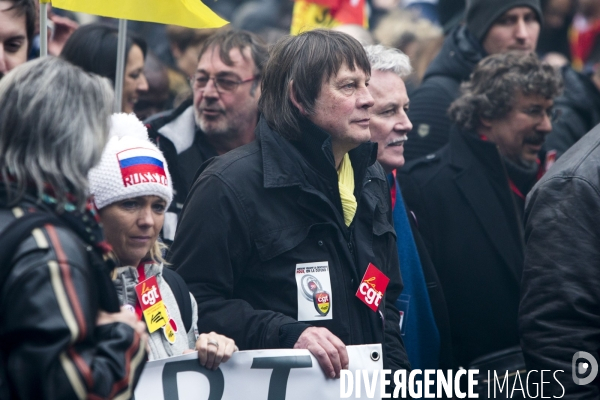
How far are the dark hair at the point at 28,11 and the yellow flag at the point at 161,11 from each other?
39 centimetres

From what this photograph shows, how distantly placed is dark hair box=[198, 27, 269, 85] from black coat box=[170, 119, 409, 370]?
1.60m

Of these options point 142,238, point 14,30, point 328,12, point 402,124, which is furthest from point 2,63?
point 328,12

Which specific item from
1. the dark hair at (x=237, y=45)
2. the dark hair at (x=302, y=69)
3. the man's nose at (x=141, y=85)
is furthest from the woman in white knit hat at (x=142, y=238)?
the man's nose at (x=141, y=85)

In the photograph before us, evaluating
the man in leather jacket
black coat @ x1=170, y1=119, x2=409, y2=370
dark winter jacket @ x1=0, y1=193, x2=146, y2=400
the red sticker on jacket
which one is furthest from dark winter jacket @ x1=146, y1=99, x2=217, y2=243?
dark winter jacket @ x1=0, y1=193, x2=146, y2=400

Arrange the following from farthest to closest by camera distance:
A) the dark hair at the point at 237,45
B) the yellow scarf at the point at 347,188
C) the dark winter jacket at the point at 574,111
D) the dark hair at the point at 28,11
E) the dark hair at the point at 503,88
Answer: the dark winter jacket at the point at 574,111
the dark hair at the point at 503,88
the dark hair at the point at 237,45
the dark hair at the point at 28,11
the yellow scarf at the point at 347,188

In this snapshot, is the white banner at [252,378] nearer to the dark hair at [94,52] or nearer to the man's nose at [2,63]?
the man's nose at [2,63]

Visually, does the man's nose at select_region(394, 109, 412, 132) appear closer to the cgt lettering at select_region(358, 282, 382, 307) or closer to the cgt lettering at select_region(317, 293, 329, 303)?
the cgt lettering at select_region(358, 282, 382, 307)

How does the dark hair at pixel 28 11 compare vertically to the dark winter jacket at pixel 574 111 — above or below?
above

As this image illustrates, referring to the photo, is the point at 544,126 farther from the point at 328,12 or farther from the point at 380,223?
the point at 328,12

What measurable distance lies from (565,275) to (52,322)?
1976mm

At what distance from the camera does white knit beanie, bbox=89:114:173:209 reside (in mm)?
3201

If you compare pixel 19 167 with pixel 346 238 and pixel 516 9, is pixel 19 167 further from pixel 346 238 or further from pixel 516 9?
pixel 516 9

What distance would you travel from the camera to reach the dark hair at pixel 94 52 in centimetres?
513

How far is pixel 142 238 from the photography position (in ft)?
10.6
